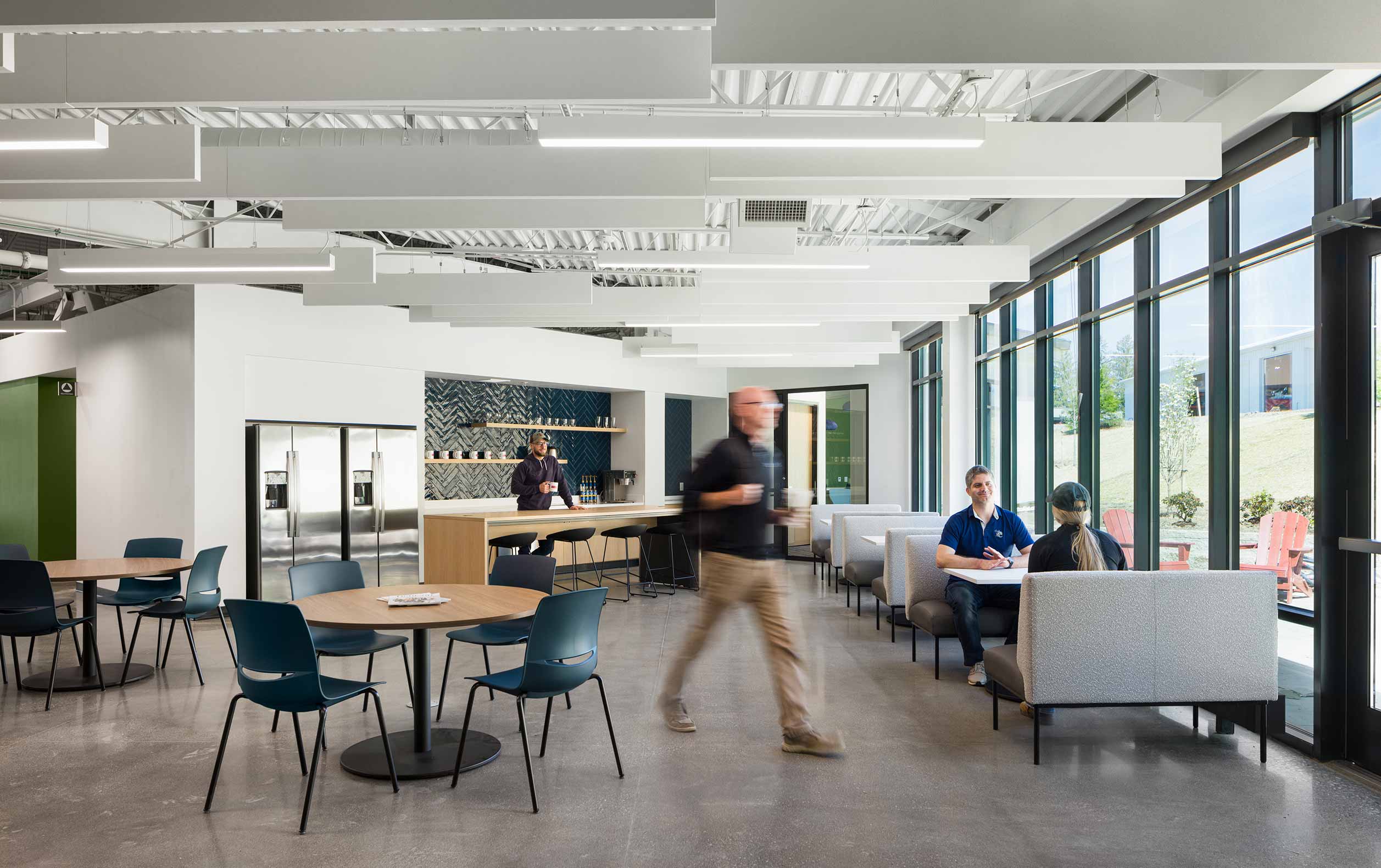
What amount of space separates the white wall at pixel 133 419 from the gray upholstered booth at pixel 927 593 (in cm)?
643

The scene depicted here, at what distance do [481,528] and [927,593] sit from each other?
4464mm

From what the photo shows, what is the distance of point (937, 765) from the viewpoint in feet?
13.6

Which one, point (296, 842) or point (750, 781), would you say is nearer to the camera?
point (296, 842)

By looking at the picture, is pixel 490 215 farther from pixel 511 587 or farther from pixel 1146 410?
pixel 1146 410

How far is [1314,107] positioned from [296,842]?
18.0 ft

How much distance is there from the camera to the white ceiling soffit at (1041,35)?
3.26 m

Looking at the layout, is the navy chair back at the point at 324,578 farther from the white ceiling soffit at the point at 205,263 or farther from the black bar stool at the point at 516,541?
the black bar stool at the point at 516,541

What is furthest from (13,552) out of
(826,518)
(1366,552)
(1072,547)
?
(1366,552)

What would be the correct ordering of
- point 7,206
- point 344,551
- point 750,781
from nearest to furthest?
point 750,781 < point 7,206 < point 344,551

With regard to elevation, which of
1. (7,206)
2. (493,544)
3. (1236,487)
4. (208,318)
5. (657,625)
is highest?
(7,206)

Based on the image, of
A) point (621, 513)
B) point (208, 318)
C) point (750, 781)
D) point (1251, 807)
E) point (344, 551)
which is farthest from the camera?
point (621, 513)

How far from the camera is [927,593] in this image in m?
6.29

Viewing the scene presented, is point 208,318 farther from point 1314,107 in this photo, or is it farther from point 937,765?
point 1314,107

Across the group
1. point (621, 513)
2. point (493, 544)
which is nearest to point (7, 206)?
point (493, 544)
